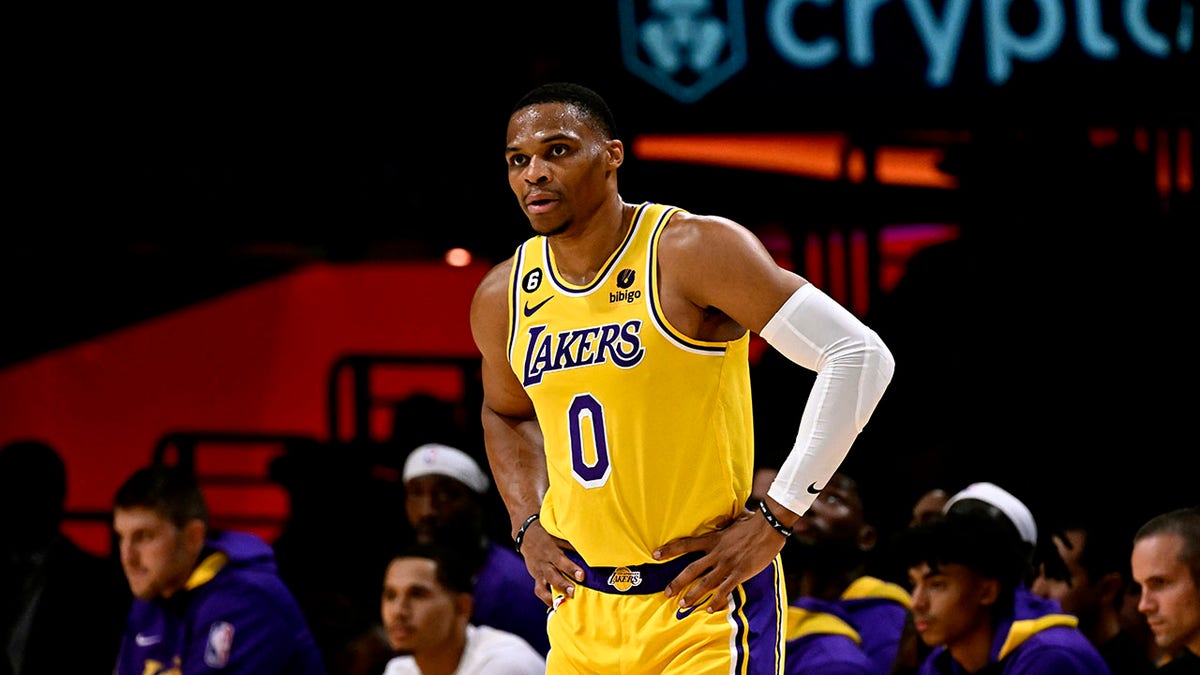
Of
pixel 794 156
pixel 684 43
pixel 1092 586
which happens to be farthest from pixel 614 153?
pixel 794 156

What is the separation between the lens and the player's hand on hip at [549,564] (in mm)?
4375

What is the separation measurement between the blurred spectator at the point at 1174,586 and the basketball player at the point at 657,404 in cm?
156

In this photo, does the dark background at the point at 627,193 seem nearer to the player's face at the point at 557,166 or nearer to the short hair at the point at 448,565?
the short hair at the point at 448,565

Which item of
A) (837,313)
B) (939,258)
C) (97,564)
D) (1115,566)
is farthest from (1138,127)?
(837,313)

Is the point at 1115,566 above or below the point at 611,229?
below

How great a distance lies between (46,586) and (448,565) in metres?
2.05

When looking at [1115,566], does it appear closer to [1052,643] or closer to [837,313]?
[1052,643]

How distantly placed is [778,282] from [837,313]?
14 centimetres

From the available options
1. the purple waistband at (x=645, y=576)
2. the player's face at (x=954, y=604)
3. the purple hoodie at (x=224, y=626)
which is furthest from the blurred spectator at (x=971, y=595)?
the purple hoodie at (x=224, y=626)

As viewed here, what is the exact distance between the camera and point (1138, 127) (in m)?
10.1

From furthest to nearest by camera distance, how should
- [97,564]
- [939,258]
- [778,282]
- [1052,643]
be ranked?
[939,258] < [97,564] < [1052,643] < [778,282]

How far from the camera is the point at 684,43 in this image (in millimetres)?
9336

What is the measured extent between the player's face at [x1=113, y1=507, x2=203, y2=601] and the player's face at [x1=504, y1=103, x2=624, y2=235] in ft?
9.08

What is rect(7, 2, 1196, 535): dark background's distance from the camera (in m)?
8.40
